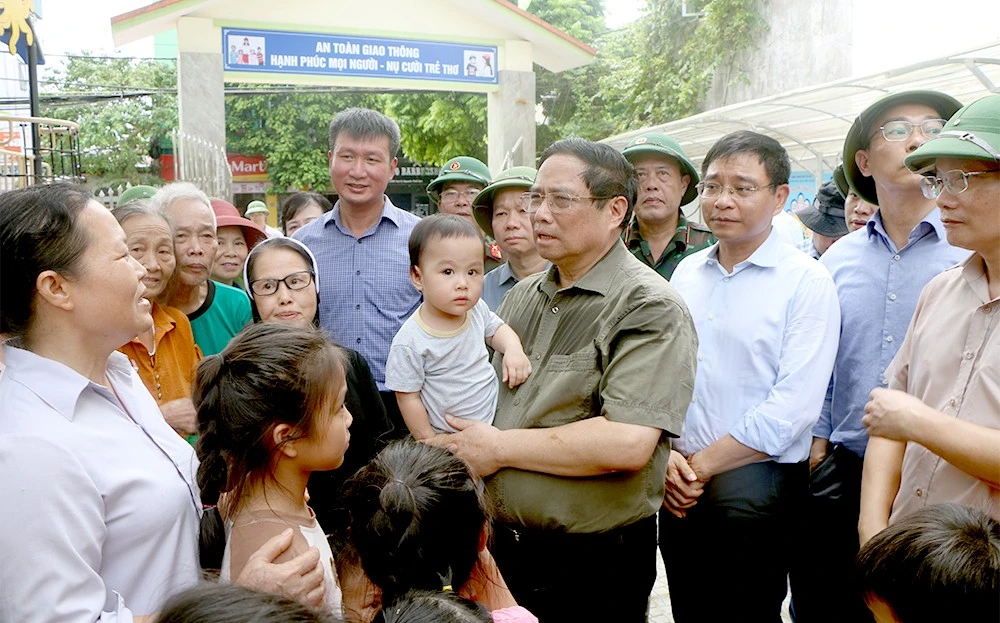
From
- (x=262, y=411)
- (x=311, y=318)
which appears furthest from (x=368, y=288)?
(x=262, y=411)

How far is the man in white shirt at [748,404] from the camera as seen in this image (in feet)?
8.92

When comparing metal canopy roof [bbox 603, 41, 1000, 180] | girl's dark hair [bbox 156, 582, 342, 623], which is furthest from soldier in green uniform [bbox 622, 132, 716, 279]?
metal canopy roof [bbox 603, 41, 1000, 180]

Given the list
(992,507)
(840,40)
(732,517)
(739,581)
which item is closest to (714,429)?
(732,517)

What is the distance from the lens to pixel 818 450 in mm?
3039

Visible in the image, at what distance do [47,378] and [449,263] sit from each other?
5.05ft

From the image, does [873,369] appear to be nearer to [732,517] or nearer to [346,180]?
[732,517]

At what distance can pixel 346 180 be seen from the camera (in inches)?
146

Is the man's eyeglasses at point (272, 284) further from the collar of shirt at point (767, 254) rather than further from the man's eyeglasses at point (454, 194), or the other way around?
the man's eyeglasses at point (454, 194)

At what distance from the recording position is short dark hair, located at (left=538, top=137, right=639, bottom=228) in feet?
8.50

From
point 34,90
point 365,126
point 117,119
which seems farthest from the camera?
point 117,119

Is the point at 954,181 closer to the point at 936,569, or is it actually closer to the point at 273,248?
the point at 936,569

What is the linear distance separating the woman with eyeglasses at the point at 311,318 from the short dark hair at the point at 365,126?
1048mm

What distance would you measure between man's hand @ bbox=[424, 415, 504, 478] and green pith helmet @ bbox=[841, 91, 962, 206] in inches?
71.7

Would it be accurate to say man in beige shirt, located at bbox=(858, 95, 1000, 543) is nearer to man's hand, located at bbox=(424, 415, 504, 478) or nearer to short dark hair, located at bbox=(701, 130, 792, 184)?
short dark hair, located at bbox=(701, 130, 792, 184)
